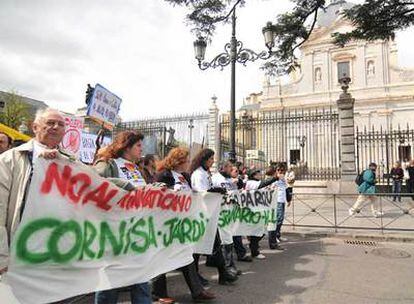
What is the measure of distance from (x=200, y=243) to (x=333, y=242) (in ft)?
15.0

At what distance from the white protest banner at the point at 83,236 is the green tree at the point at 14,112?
88.4 feet

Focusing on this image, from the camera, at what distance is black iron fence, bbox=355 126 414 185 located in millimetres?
20828

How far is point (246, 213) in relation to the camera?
6363 mm

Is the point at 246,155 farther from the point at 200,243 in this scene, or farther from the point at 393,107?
the point at 393,107

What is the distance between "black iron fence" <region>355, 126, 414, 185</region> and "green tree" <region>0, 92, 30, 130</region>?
23.4 meters

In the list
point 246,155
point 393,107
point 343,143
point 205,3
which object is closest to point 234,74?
point 205,3

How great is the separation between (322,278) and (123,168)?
343 cm

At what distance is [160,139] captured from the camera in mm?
18859

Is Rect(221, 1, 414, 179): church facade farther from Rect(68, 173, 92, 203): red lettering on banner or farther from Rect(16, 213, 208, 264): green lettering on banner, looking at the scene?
Rect(68, 173, 92, 203): red lettering on banner

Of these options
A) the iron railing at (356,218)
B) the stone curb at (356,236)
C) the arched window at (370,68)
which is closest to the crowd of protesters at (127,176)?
the stone curb at (356,236)

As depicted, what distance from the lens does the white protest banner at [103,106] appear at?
21.0ft

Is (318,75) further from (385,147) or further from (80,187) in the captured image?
(80,187)

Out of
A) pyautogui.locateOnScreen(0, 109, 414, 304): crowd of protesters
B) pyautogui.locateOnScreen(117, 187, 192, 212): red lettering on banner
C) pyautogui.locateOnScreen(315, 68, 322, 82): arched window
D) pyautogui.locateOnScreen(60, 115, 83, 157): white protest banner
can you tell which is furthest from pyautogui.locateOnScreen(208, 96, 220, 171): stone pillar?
pyautogui.locateOnScreen(315, 68, 322, 82): arched window

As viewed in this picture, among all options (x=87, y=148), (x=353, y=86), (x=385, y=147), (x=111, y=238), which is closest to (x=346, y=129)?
(x=87, y=148)
